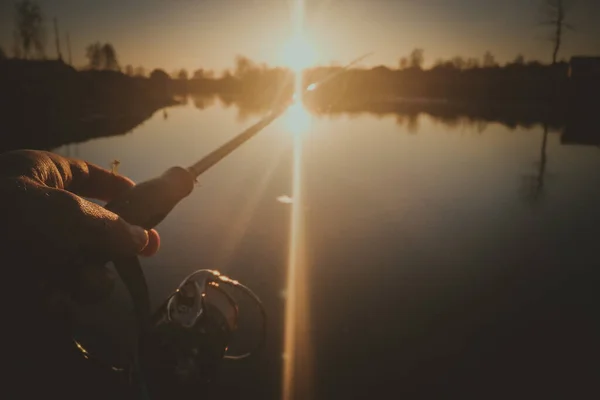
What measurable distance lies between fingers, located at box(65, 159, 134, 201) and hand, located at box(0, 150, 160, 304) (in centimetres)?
51

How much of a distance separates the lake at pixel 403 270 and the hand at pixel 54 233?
11.2ft

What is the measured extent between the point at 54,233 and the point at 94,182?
1.20 meters

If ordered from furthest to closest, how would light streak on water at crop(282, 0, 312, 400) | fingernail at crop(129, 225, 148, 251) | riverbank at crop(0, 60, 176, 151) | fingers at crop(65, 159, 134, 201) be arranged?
riverbank at crop(0, 60, 176, 151) → light streak on water at crop(282, 0, 312, 400) → fingers at crop(65, 159, 134, 201) → fingernail at crop(129, 225, 148, 251)

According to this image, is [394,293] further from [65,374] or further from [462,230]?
[65,374]

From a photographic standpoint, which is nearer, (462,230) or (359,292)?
(359,292)

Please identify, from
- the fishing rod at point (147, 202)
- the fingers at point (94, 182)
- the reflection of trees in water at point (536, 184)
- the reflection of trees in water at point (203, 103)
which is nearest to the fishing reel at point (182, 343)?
the fishing rod at point (147, 202)

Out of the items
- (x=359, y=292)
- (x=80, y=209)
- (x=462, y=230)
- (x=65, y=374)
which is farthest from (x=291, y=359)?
(x=462, y=230)

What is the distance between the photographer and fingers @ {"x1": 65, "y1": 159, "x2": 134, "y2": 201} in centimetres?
233

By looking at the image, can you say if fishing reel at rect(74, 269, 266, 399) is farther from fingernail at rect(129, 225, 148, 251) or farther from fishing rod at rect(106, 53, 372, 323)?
fingernail at rect(129, 225, 148, 251)

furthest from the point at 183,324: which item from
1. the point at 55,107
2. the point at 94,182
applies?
the point at 55,107

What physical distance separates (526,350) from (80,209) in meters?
5.44

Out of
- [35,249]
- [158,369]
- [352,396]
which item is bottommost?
[352,396]

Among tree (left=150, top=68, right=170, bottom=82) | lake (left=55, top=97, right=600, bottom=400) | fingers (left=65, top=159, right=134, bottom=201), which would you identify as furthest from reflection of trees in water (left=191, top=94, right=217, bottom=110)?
fingers (left=65, top=159, right=134, bottom=201)

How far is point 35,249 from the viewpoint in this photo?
4.41 feet
